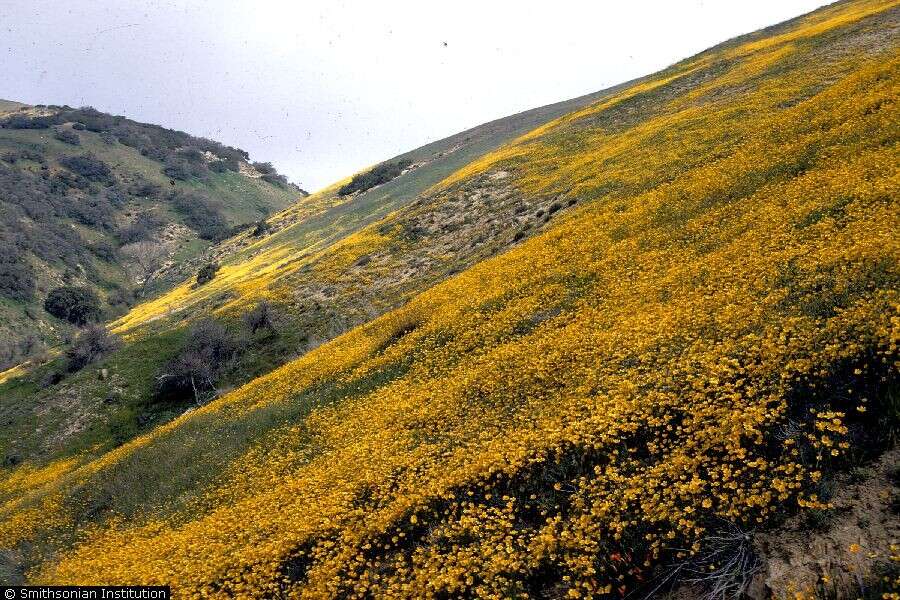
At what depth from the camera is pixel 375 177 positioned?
8638 cm

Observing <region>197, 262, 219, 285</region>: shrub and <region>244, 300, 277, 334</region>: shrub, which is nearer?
<region>244, 300, 277, 334</region>: shrub

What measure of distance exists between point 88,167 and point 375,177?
77893 millimetres

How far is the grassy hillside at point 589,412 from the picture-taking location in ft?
30.3

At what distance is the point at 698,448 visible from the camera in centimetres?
1007

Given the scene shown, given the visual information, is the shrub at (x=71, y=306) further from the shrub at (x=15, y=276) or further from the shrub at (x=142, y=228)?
the shrub at (x=142, y=228)

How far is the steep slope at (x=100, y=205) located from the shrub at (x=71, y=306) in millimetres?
1520

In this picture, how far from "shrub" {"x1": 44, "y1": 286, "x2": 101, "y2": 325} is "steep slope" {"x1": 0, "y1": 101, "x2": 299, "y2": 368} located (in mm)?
1520

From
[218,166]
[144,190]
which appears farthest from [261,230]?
[218,166]

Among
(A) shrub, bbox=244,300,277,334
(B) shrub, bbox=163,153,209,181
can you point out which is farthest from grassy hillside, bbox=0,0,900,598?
(B) shrub, bbox=163,153,209,181

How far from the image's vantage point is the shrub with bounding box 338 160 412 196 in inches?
3310

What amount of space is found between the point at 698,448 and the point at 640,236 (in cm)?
1260

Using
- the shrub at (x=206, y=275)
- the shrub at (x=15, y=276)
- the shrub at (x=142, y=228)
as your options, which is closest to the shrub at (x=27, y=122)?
the shrub at (x=142, y=228)

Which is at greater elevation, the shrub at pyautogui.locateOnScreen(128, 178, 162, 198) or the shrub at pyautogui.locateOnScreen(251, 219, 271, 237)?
the shrub at pyautogui.locateOnScreen(128, 178, 162, 198)

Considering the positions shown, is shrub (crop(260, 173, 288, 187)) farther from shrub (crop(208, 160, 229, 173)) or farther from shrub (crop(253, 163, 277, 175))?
shrub (crop(208, 160, 229, 173))
